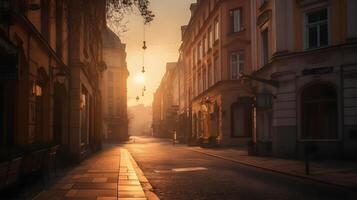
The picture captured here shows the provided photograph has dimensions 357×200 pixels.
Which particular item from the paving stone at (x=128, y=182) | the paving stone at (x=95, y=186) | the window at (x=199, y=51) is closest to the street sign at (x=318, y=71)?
the paving stone at (x=128, y=182)

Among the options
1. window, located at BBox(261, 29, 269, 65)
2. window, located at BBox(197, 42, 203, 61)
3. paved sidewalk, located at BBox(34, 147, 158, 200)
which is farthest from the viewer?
window, located at BBox(197, 42, 203, 61)

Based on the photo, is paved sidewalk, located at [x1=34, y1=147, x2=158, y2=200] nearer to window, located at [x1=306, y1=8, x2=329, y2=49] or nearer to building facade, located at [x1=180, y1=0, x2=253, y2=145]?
window, located at [x1=306, y1=8, x2=329, y2=49]

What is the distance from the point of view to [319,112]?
25172 millimetres

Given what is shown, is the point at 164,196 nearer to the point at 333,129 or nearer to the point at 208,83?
the point at 333,129

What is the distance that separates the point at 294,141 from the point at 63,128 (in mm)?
10792

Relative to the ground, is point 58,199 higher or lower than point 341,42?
lower

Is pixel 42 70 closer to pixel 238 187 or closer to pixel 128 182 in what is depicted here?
pixel 128 182

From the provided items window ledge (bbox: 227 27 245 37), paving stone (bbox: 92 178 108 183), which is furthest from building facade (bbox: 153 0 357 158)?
window ledge (bbox: 227 27 245 37)

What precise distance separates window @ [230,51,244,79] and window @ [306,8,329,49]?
16.7 m

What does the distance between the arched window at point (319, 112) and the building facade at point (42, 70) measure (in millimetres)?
10582

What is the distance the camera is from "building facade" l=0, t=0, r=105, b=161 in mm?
12727

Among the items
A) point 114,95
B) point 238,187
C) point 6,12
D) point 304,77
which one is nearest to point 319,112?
point 304,77

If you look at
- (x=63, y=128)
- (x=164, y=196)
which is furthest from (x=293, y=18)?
(x=164, y=196)

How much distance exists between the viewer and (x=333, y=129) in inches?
970
